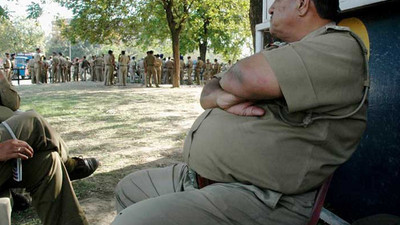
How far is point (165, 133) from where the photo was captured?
698cm

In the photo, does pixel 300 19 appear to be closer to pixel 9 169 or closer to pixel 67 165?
pixel 9 169

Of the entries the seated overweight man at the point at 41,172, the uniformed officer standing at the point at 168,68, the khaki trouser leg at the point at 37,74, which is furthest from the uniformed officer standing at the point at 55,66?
the seated overweight man at the point at 41,172

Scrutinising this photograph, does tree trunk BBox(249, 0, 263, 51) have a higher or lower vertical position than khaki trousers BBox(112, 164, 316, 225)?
higher

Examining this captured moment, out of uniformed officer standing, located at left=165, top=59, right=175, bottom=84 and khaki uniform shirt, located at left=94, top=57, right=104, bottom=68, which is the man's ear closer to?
uniformed officer standing, located at left=165, top=59, right=175, bottom=84

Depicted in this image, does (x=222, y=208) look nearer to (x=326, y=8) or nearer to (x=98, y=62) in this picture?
(x=326, y=8)

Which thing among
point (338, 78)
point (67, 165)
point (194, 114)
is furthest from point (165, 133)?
point (338, 78)

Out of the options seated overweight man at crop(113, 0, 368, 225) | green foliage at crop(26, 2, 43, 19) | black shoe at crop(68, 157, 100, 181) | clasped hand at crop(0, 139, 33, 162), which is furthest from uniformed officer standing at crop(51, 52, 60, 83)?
seated overweight man at crop(113, 0, 368, 225)

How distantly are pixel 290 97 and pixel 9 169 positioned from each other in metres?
1.69

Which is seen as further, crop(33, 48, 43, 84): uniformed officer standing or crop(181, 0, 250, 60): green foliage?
crop(181, 0, 250, 60): green foliage

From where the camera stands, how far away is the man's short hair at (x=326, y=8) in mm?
1734

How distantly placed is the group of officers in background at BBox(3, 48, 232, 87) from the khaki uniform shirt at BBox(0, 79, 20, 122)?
17055 millimetres

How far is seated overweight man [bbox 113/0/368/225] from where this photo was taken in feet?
4.70

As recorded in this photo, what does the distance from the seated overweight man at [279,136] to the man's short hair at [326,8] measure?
0.52 feet

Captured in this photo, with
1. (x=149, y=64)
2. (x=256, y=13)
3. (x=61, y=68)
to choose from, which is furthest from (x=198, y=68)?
(x=256, y=13)
